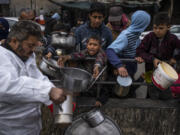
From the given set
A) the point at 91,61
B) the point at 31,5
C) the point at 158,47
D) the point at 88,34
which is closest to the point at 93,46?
the point at 91,61

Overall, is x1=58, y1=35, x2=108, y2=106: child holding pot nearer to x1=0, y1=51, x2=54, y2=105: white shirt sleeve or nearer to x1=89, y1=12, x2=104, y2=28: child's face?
x1=89, y1=12, x2=104, y2=28: child's face

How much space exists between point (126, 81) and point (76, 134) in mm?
900

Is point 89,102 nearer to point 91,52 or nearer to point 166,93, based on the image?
point 91,52

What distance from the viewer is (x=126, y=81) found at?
2738 millimetres

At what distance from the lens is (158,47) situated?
2.90m

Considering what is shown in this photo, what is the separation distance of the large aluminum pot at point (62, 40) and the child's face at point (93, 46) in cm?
28

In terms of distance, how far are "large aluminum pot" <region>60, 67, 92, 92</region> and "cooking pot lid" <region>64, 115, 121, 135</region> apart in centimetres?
39

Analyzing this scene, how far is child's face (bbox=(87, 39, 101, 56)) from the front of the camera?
2.84m

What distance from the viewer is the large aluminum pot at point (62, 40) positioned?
9.74ft

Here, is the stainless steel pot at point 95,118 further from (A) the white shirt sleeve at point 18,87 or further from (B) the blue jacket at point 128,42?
(B) the blue jacket at point 128,42

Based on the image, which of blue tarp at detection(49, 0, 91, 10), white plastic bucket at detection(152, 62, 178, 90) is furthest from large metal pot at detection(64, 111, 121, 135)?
blue tarp at detection(49, 0, 91, 10)

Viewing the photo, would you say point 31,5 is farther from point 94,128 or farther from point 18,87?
point 18,87

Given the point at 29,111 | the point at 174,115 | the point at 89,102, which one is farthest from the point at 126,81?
the point at 29,111

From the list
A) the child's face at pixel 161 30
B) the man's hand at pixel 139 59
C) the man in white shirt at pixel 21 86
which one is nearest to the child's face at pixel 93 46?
the man's hand at pixel 139 59
